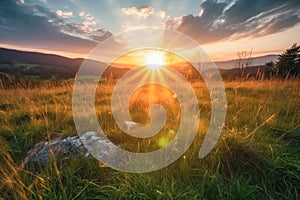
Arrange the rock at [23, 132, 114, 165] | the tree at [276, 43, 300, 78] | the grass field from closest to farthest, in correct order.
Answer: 1. the grass field
2. the rock at [23, 132, 114, 165]
3. the tree at [276, 43, 300, 78]

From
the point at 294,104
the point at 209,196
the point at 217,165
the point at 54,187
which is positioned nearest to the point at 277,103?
the point at 294,104

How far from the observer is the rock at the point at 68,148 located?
306cm

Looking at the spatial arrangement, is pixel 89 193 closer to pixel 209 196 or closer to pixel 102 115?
pixel 209 196

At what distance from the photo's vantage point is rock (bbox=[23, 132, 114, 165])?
3.06 m

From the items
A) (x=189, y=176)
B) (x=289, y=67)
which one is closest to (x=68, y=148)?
(x=189, y=176)

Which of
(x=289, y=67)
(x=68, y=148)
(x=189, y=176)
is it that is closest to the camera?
(x=189, y=176)

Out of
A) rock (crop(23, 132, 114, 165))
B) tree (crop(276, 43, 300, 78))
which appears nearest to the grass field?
rock (crop(23, 132, 114, 165))

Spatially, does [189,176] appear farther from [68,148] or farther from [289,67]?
[289,67]

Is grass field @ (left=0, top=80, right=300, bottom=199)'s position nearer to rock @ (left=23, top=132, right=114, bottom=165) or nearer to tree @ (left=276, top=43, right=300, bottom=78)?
rock @ (left=23, top=132, right=114, bottom=165)

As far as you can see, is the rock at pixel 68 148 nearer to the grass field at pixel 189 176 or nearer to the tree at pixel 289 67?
the grass field at pixel 189 176

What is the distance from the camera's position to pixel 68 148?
322 cm

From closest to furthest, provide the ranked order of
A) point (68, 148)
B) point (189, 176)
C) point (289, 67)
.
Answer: point (189, 176) < point (68, 148) < point (289, 67)

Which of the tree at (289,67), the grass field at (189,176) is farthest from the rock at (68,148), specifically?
the tree at (289,67)

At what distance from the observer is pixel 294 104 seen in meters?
4.77
